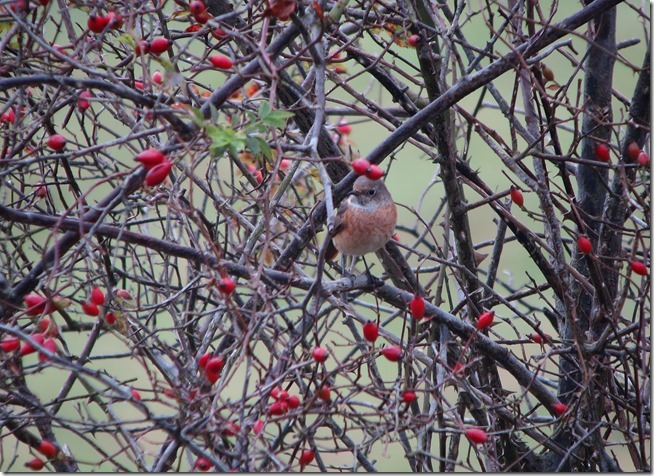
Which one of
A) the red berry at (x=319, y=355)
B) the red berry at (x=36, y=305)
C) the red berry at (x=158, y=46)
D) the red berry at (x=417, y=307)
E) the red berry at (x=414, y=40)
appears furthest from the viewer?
the red berry at (x=414, y=40)

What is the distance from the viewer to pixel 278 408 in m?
2.51

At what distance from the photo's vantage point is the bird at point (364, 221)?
4547 mm

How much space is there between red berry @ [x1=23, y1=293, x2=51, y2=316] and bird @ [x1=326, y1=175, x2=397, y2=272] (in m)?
2.12

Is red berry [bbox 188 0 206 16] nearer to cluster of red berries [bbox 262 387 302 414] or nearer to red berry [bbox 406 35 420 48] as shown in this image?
red berry [bbox 406 35 420 48]

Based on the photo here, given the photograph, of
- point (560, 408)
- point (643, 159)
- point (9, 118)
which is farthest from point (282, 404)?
point (9, 118)

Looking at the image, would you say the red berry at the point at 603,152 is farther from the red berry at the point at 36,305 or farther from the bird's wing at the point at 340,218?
the red berry at the point at 36,305

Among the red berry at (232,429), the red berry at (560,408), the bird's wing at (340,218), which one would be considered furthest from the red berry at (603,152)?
the red berry at (232,429)

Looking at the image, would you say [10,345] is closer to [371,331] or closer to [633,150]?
[371,331]

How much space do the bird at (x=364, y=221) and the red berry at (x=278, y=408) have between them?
194 centimetres

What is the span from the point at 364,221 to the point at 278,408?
2293 millimetres

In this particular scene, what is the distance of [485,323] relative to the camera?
3.04 m

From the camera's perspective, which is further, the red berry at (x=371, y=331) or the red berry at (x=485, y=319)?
the red berry at (x=485, y=319)

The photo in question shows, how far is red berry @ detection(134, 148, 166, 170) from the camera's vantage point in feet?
7.38

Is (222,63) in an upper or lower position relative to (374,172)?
upper
